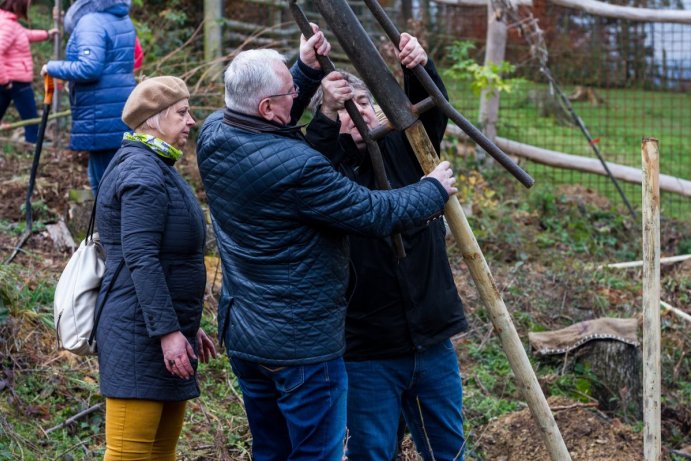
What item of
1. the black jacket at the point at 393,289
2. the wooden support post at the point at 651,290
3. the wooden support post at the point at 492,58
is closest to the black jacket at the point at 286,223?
the black jacket at the point at 393,289

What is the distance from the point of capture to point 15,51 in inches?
312

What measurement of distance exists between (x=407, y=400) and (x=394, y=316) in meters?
0.42

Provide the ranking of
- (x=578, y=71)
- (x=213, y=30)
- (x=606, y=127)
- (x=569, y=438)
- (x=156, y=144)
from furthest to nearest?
(x=578, y=71)
(x=606, y=127)
(x=213, y=30)
(x=569, y=438)
(x=156, y=144)

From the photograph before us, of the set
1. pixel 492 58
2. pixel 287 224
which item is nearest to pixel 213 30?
pixel 492 58

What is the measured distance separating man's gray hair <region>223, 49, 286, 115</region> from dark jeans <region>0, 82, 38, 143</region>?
5.54 m

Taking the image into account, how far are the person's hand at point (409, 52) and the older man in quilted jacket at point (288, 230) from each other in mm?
214

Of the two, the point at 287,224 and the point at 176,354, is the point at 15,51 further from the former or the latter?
the point at 287,224

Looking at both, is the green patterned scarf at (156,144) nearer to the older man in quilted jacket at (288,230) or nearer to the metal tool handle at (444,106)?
the older man in quilted jacket at (288,230)

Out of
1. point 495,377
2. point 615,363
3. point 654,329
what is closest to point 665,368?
point 615,363

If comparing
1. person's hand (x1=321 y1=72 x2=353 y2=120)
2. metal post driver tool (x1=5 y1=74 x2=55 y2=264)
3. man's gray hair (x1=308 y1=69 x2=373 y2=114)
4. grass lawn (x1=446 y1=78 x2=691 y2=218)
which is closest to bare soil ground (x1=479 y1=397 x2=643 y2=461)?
man's gray hair (x1=308 y1=69 x2=373 y2=114)

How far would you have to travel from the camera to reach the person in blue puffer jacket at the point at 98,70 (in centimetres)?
579

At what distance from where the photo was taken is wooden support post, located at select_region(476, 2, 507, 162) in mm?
9008

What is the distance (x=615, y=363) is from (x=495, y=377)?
0.75 metres

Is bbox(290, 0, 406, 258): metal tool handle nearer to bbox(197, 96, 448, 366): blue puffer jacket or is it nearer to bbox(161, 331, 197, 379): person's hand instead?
bbox(197, 96, 448, 366): blue puffer jacket
